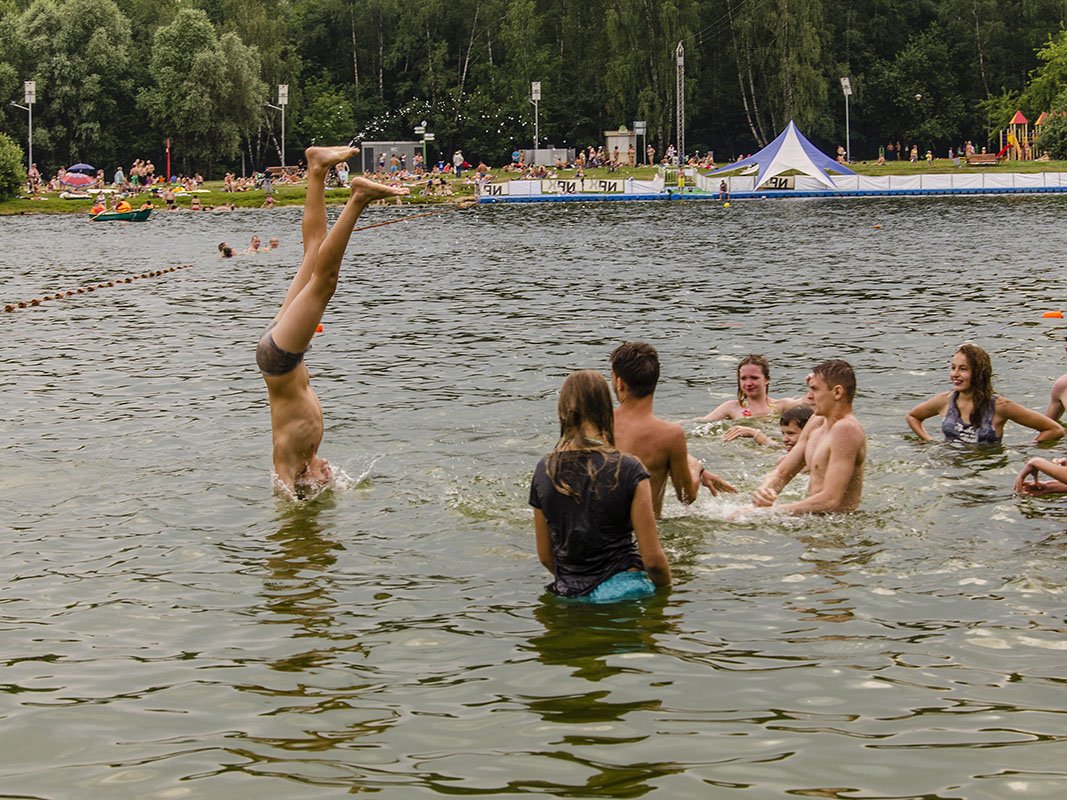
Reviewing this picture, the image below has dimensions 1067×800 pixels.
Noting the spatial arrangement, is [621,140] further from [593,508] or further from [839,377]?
[593,508]

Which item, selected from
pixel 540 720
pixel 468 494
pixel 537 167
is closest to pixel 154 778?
pixel 540 720

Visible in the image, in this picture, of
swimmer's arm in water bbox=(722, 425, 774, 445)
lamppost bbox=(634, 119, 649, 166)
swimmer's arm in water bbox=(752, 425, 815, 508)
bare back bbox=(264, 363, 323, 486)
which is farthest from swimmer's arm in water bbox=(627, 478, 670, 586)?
lamppost bbox=(634, 119, 649, 166)

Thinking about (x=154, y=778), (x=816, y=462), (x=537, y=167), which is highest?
(x=537, y=167)

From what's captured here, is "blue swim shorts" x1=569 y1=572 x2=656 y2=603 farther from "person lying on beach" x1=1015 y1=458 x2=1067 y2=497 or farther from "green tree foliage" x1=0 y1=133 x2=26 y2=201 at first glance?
"green tree foliage" x1=0 y1=133 x2=26 y2=201

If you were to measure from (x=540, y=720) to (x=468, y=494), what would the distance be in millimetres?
4940

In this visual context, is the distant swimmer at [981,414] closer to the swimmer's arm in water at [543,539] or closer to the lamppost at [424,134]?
the swimmer's arm in water at [543,539]

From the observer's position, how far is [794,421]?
11.8 metres

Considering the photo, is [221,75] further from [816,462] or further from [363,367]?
[816,462]

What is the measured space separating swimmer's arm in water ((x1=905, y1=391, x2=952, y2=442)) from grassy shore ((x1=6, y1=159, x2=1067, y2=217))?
Answer: 172 feet

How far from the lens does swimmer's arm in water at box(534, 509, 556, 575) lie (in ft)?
25.3

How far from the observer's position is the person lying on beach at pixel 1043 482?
1027 centimetres

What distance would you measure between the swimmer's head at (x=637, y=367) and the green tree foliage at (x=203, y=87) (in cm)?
7615

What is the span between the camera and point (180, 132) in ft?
272

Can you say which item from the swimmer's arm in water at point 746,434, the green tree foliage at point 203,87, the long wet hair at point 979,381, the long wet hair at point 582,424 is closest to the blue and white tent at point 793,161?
the green tree foliage at point 203,87
